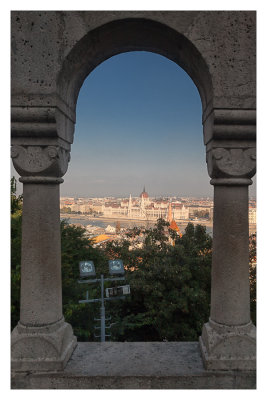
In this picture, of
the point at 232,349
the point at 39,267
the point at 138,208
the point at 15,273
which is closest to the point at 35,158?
the point at 39,267

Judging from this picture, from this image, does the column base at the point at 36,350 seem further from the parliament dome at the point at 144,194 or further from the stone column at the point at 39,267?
the parliament dome at the point at 144,194

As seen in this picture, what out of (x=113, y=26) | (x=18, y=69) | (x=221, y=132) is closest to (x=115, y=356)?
(x=221, y=132)

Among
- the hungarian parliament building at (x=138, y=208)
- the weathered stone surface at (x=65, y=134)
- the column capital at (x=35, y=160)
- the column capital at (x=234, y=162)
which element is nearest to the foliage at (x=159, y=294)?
the weathered stone surface at (x=65, y=134)

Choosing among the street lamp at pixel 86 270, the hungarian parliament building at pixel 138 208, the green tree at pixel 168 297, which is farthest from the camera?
the hungarian parliament building at pixel 138 208

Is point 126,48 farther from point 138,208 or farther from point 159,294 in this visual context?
point 138,208

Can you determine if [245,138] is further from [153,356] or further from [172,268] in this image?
[172,268]

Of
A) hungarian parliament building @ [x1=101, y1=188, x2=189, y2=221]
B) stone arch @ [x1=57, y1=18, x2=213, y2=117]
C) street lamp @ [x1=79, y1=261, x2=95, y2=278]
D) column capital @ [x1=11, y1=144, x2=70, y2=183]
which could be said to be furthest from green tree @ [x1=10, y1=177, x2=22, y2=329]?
hungarian parliament building @ [x1=101, y1=188, x2=189, y2=221]

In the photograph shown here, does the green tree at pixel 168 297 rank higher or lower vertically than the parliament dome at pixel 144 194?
lower
